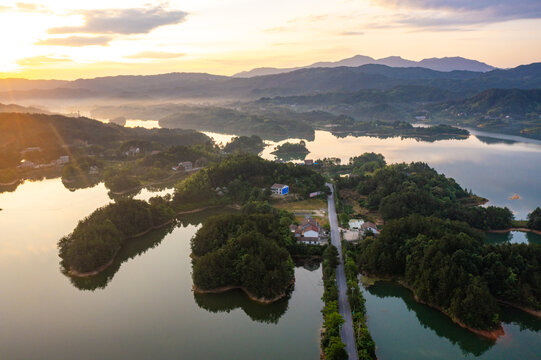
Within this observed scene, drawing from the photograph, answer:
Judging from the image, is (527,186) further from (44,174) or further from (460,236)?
(44,174)

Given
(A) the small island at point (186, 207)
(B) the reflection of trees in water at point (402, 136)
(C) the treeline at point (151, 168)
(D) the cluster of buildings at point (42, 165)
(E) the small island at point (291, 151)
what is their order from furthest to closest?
(B) the reflection of trees in water at point (402, 136) < (E) the small island at point (291, 151) < (D) the cluster of buildings at point (42, 165) < (C) the treeline at point (151, 168) < (A) the small island at point (186, 207)

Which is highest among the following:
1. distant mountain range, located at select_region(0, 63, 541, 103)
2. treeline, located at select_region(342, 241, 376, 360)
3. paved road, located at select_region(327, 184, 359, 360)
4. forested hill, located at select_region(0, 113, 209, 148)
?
distant mountain range, located at select_region(0, 63, 541, 103)

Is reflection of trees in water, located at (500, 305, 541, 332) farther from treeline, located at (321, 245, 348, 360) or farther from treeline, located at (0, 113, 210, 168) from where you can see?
treeline, located at (0, 113, 210, 168)

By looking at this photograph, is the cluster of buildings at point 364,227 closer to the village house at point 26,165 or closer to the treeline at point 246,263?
the treeline at point 246,263

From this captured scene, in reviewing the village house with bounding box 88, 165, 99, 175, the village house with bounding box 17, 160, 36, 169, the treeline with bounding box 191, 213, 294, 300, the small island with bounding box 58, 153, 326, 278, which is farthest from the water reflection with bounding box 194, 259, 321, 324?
the village house with bounding box 17, 160, 36, 169

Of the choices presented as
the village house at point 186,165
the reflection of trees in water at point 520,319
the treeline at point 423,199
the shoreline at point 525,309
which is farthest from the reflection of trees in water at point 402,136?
the reflection of trees in water at point 520,319

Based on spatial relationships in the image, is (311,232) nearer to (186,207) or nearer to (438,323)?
(438,323)
